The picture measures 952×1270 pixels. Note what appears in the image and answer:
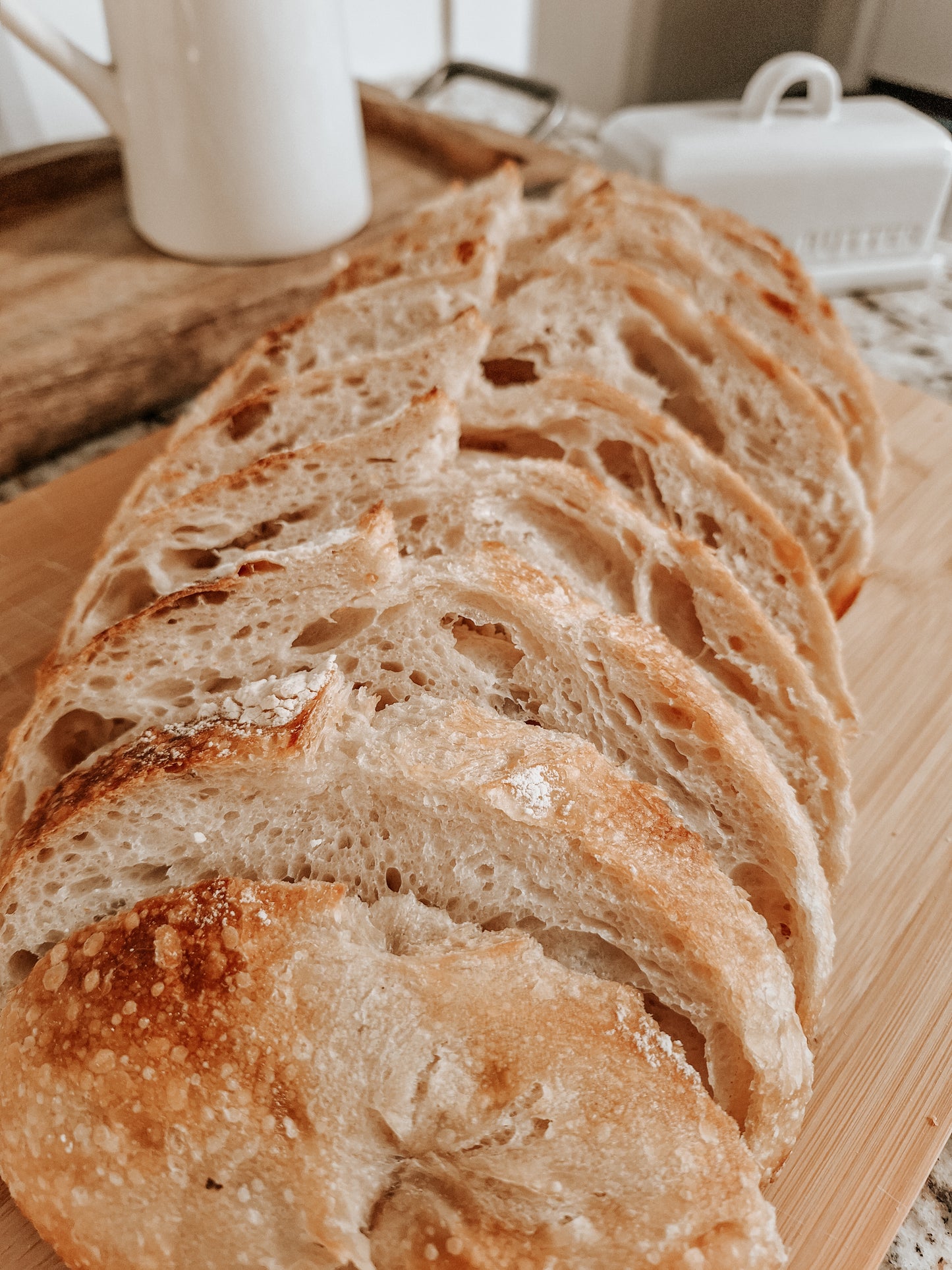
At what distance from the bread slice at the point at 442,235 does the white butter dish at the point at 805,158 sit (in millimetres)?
922

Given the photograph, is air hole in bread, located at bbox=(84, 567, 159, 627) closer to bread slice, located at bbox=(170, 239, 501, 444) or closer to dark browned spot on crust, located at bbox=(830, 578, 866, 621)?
bread slice, located at bbox=(170, 239, 501, 444)

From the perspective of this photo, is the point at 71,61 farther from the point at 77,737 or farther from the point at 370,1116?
the point at 370,1116

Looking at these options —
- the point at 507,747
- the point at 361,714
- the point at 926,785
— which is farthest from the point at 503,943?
the point at 926,785

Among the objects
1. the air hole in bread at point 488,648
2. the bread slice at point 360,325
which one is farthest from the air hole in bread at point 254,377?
the air hole in bread at point 488,648

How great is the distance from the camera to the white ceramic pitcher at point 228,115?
88.6 inches

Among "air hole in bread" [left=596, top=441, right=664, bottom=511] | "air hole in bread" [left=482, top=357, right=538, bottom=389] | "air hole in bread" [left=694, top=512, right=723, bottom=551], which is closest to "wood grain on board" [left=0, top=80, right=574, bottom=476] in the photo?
"air hole in bread" [left=482, top=357, right=538, bottom=389]

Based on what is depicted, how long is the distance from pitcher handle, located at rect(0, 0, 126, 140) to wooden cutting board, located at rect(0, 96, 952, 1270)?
0.89 meters

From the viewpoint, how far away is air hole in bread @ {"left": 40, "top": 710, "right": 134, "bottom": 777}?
57.7 inches

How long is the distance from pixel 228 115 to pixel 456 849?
202 cm

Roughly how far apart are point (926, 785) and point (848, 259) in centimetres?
213

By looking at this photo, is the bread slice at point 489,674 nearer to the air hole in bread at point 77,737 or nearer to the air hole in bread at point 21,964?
the air hole in bread at point 77,737

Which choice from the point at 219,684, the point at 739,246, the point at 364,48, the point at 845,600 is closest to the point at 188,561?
the point at 219,684

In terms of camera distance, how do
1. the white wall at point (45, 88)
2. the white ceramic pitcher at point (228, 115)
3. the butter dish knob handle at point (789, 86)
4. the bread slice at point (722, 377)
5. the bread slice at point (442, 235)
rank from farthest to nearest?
the white wall at point (45, 88) → the butter dish knob handle at point (789, 86) → the white ceramic pitcher at point (228, 115) → the bread slice at point (442, 235) → the bread slice at point (722, 377)

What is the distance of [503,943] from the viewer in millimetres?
1135
